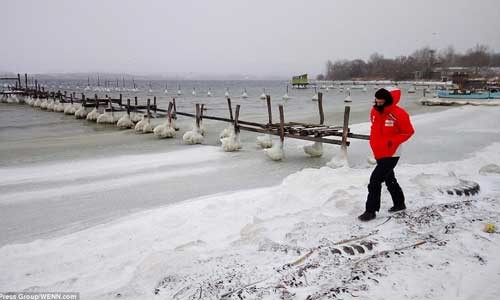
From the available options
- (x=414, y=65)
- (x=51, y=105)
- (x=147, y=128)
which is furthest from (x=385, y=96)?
(x=414, y=65)

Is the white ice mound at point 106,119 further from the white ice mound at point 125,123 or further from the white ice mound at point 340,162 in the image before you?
the white ice mound at point 340,162

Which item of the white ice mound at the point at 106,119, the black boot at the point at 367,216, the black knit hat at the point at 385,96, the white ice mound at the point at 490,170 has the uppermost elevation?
the black knit hat at the point at 385,96

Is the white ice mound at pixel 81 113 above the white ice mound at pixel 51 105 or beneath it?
beneath

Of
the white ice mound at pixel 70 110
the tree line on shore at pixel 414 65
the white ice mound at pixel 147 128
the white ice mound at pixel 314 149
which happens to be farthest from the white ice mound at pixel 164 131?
the tree line on shore at pixel 414 65

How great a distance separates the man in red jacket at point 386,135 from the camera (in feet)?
15.5

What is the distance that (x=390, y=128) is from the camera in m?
4.81

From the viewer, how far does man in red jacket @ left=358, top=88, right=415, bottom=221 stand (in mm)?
4723

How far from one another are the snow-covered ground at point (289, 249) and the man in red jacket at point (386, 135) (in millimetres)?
382

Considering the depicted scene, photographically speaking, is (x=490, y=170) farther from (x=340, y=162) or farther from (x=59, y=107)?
(x=59, y=107)

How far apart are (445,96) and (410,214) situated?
36.0 m

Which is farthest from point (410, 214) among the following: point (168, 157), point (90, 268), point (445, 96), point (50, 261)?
point (445, 96)

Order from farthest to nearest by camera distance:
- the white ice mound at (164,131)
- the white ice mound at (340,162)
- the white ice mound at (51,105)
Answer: the white ice mound at (51,105) < the white ice mound at (164,131) < the white ice mound at (340,162)

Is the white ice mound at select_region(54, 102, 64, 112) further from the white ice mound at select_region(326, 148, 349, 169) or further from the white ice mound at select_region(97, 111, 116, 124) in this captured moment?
the white ice mound at select_region(326, 148, 349, 169)

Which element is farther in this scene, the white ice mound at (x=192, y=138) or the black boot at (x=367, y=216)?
the white ice mound at (x=192, y=138)
